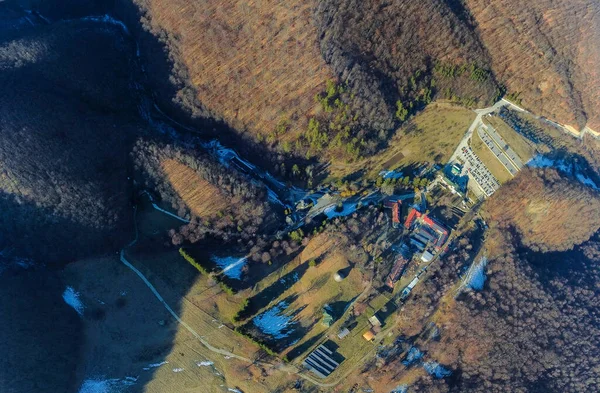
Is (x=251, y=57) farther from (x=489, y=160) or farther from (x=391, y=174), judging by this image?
(x=489, y=160)

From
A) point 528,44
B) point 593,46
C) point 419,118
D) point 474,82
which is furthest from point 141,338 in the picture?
point 593,46

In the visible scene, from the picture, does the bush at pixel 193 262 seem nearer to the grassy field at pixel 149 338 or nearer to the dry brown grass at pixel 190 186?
the grassy field at pixel 149 338

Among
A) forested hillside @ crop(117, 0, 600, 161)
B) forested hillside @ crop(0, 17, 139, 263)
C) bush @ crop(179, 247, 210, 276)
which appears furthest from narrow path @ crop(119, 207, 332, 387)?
forested hillside @ crop(117, 0, 600, 161)

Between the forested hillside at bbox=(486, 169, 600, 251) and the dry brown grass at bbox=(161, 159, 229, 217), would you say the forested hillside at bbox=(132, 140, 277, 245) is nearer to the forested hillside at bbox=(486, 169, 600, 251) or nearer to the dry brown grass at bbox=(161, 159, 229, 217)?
the dry brown grass at bbox=(161, 159, 229, 217)

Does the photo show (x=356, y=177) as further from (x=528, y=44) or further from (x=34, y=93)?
(x=34, y=93)

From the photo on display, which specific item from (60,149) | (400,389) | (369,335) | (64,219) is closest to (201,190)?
(64,219)
